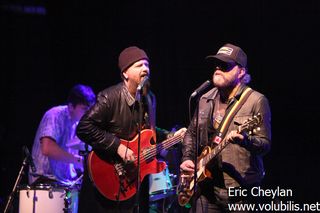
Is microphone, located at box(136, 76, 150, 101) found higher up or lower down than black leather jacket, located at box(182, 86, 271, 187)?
higher up

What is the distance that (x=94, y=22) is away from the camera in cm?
917

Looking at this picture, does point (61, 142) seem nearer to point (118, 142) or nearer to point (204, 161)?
point (118, 142)

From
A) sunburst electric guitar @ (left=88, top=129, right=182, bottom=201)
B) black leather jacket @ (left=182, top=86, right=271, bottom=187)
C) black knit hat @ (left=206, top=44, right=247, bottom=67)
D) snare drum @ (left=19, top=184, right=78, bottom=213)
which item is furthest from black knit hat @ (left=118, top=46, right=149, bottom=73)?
snare drum @ (left=19, top=184, right=78, bottom=213)

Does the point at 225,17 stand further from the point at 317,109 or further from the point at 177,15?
the point at 317,109

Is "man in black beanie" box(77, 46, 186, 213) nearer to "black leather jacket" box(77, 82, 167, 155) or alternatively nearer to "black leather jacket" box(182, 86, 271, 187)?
"black leather jacket" box(77, 82, 167, 155)

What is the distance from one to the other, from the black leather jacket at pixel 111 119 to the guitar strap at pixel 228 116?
1043 millimetres

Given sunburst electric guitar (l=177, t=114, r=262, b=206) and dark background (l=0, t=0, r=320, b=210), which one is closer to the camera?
sunburst electric guitar (l=177, t=114, r=262, b=206)

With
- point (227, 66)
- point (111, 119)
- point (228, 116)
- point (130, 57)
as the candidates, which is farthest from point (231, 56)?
point (111, 119)

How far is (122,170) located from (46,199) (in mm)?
1680

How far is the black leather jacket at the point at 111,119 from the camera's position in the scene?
591 cm

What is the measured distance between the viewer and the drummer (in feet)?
24.6

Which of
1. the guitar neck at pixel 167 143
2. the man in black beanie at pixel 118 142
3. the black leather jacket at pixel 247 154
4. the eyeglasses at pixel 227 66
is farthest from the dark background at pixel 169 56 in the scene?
the black leather jacket at pixel 247 154

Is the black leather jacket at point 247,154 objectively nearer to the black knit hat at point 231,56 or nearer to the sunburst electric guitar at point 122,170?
the black knit hat at point 231,56

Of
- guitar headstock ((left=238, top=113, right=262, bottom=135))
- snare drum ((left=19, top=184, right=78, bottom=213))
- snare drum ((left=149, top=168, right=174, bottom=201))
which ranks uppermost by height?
guitar headstock ((left=238, top=113, right=262, bottom=135))
